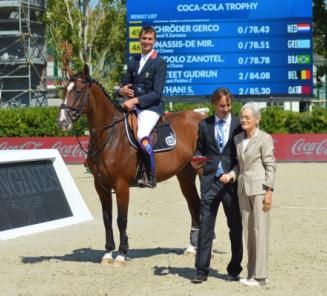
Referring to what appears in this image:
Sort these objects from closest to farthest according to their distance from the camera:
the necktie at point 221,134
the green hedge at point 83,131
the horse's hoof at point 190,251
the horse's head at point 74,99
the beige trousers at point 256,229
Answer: the beige trousers at point 256,229 → the necktie at point 221,134 → the horse's head at point 74,99 → the horse's hoof at point 190,251 → the green hedge at point 83,131

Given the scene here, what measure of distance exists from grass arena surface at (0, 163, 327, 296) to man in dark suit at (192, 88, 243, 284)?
38cm

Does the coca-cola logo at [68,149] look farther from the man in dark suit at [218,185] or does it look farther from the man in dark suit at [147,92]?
the man in dark suit at [218,185]

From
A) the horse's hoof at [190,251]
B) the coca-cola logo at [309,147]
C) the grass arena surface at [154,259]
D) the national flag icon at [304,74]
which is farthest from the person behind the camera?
the coca-cola logo at [309,147]

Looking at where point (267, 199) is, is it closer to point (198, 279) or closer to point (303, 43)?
point (198, 279)

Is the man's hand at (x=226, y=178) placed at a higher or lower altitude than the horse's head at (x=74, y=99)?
lower

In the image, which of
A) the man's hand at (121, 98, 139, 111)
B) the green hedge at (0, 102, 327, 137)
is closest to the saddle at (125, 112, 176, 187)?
the man's hand at (121, 98, 139, 111)

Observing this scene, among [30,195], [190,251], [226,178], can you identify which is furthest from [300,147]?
[226,178]

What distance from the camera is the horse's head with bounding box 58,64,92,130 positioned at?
29.2 feet

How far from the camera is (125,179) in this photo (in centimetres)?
929

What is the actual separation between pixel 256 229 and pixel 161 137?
2448 mm

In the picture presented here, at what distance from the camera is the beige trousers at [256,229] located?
24.7 ft

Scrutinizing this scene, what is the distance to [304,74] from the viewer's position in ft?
92.0

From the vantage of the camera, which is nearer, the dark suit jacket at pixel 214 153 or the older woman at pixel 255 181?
the older woman at pixel 255 181

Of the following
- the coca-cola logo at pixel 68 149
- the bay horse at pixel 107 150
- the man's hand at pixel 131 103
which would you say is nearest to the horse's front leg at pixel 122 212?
the bay horse at pixel 107 150
